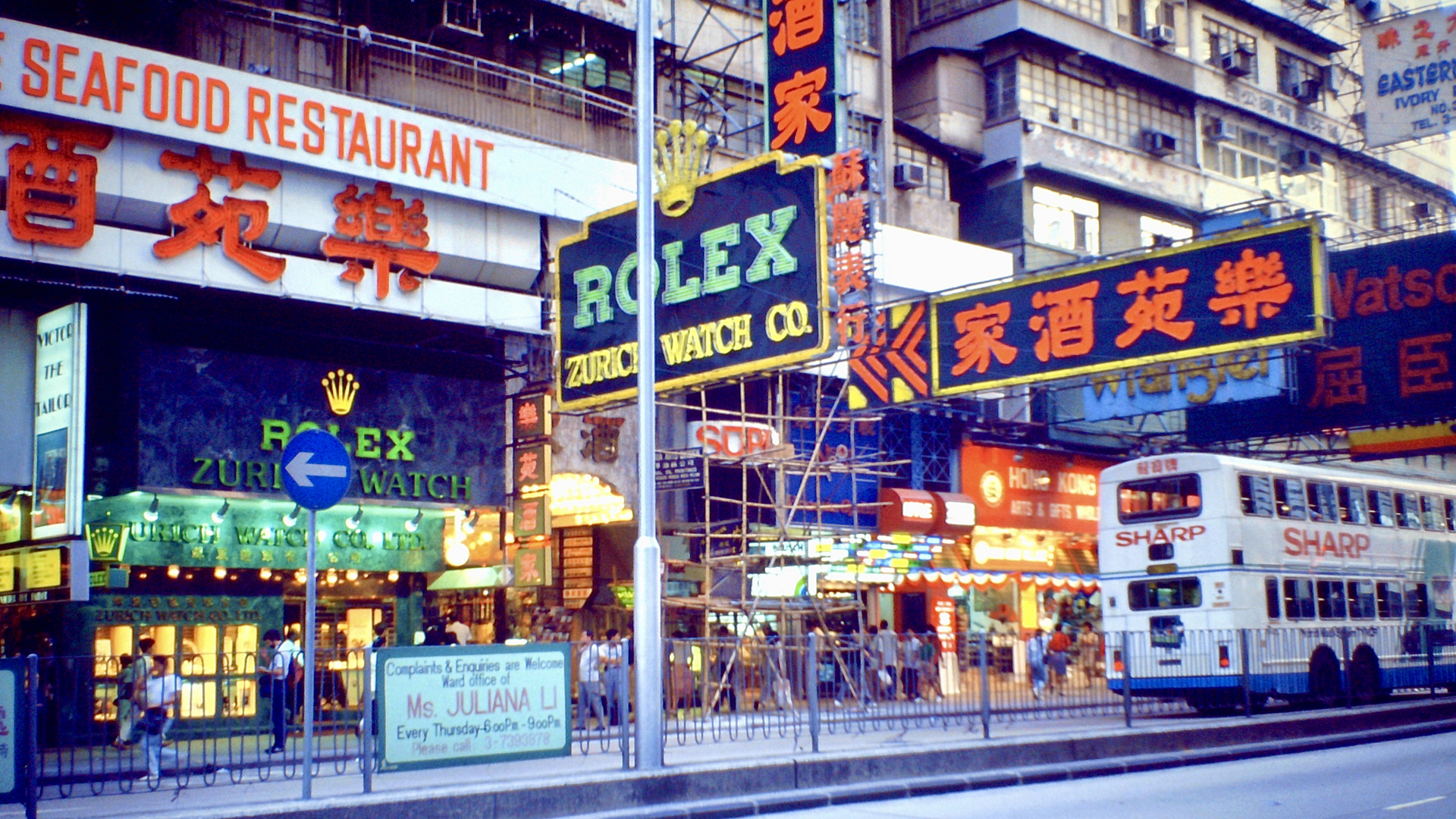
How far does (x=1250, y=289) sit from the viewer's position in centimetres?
2070

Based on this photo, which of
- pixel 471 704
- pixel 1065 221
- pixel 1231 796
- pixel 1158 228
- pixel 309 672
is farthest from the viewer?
pixel 1158 228

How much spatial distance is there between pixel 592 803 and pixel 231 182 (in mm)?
13354

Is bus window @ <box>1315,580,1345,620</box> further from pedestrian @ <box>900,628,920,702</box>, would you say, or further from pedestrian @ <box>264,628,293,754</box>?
pedestrian @ <box>264,628,293,754</box>

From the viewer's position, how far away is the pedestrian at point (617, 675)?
567 inches

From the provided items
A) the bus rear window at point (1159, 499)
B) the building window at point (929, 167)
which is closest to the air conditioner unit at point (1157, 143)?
the building window at point (929, 167)

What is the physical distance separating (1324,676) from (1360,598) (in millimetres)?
2210

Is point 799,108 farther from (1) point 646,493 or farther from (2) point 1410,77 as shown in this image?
(1) point 646,493

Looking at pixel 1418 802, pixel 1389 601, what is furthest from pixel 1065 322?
pixel 1418 802

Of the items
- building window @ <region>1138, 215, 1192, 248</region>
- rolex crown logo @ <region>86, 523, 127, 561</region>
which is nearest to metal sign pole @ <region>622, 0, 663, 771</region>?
rolex crown logo @ <region>86, 523, 127, 561</region>

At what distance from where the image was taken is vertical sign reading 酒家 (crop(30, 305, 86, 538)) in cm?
2027

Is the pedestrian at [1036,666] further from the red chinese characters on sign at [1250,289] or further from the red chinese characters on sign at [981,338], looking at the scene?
the red chinese characters on sign at [1250,289]

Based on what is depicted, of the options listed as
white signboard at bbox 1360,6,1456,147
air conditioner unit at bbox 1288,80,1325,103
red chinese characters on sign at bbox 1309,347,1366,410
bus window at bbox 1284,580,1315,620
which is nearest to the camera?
bus window at bbox 1284,580,1315,620

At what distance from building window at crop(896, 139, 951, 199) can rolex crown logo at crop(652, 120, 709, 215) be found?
52.0ft

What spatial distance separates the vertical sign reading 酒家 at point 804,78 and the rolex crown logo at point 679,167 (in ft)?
15.2
